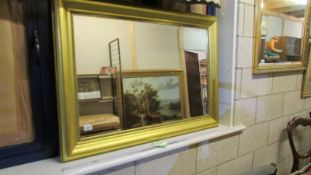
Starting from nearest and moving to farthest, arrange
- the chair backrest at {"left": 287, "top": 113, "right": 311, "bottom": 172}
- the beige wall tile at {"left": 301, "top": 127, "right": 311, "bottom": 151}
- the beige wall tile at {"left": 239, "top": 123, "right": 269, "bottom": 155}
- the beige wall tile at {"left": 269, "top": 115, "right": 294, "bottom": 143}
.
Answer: the beige wall tile at {"left": 239, "top": 123, "right": 269, "bottom": 155} → the chair backrest at {"left": 287, "top": 113, "right": 311, "bottom": 172} → the beige wall tile at {"left": 269, "top": 115, "right": 294, "bottom": 143} → the beige wall tile at {"left": 301, "top": 127, "right": 311, "bottom": 151}

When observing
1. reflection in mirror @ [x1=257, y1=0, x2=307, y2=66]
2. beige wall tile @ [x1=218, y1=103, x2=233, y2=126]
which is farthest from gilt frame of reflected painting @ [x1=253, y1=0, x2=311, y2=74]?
beige wall tile @ [x1=218, y1=103, x2=233, y2=126]

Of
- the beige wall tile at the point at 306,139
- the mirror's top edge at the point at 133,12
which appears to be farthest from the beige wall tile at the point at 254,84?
the beige wall tile at the point at 306,139

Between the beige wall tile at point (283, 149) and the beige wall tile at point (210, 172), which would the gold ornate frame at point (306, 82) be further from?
the beige wall tile at point (210, 172)

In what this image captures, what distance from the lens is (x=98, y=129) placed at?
927mm

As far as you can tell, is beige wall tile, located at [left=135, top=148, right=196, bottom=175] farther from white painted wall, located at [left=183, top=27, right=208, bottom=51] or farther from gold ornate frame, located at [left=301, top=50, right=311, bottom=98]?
gold ornate frame, located at [left=301, top=50, right=311, bottom=98]

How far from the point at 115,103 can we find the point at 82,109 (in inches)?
6.0

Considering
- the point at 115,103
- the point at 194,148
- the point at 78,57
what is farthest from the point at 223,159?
the point at 78,57

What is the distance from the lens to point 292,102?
1.78 metres

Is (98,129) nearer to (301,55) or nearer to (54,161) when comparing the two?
(54,161)

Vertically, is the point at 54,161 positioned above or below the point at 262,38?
below

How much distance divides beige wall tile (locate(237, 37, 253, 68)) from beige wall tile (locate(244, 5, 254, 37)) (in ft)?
0.11

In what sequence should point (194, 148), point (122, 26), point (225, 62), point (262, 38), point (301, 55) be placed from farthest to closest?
point (301, 55) → point (262, 38) → point (225, 62) → point (194, 148) → point (122, 26)

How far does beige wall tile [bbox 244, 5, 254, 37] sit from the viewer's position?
1304 mm

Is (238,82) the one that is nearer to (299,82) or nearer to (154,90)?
(154,90)
